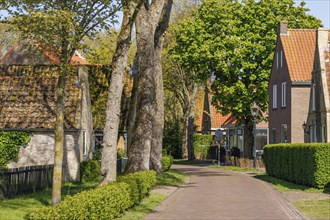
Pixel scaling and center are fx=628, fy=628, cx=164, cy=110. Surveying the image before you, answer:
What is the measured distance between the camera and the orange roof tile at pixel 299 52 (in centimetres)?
4496

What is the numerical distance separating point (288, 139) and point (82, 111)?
1918 cm

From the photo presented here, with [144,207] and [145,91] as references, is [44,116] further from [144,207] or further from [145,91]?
[144,207]

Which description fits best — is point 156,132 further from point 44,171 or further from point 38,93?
point 44,171

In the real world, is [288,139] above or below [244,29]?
below

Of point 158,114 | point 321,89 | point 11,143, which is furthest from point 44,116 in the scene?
point 321,89

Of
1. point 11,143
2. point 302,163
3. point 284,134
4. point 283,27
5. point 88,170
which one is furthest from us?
point 283,27

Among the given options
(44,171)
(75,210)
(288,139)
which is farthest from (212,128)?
(75,210)

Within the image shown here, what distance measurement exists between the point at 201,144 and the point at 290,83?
1029 inches

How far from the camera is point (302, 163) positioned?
2730cm

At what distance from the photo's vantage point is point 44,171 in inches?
994

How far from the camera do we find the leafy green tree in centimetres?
5019

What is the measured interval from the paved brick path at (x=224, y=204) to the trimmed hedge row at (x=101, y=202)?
0.86 meters

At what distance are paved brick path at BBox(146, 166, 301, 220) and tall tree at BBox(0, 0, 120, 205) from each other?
3.65 metres

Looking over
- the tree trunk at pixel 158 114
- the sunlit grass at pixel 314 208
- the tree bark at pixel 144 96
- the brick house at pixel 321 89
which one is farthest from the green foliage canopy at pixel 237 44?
the sunlit grass at pixel 314 208
